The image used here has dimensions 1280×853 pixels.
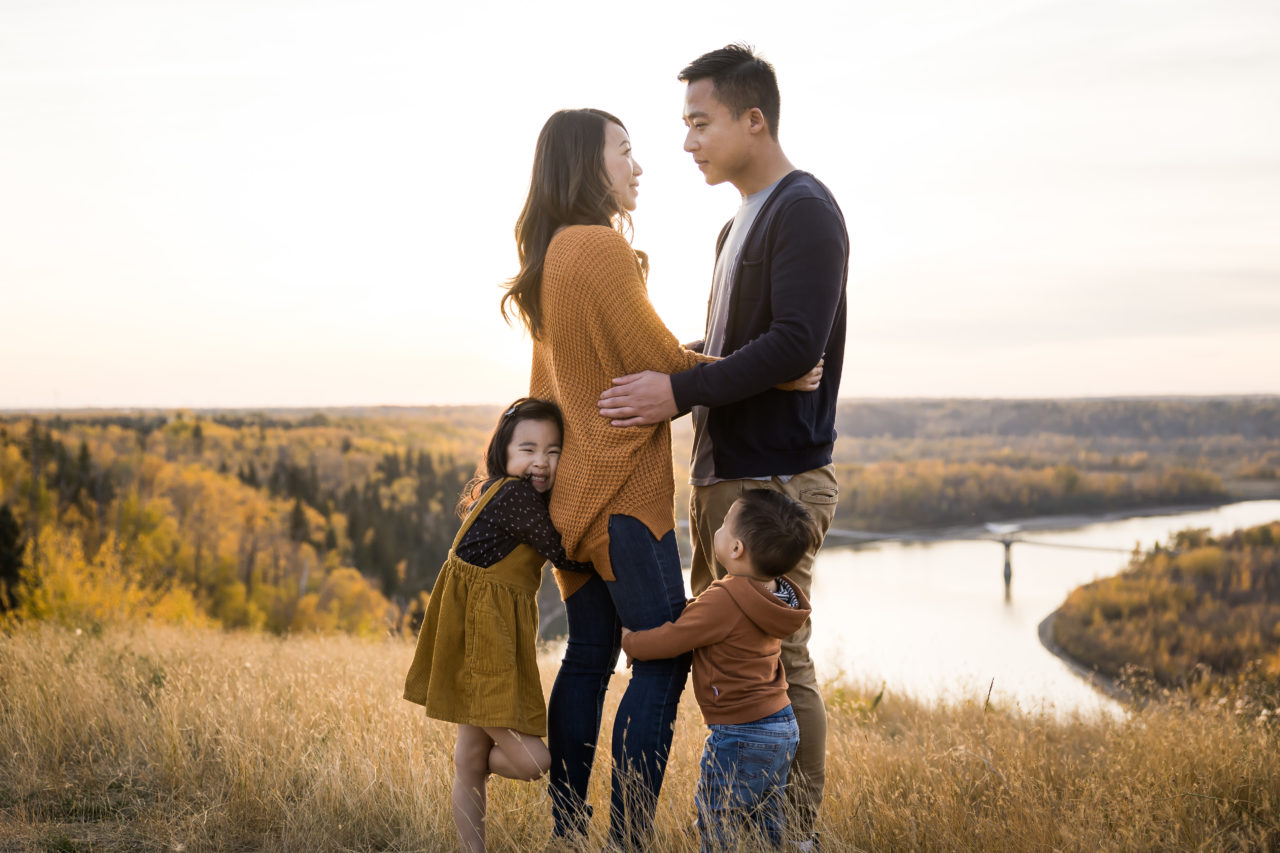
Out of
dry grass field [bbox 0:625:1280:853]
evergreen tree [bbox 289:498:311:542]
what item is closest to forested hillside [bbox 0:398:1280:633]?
evergreen tree [bbox 289:498:311:542]

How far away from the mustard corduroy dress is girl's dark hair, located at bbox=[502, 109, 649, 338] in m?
0.60

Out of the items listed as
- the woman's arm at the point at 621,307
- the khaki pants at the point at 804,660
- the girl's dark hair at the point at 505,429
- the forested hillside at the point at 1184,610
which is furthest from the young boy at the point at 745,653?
the forested hillside at the point at 1184,610

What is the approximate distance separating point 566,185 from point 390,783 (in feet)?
6.15

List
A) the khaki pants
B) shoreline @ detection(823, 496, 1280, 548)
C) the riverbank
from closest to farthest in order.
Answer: the khaki pants, shoreline @ detection(823, 496, 1280, 548), the riverbank

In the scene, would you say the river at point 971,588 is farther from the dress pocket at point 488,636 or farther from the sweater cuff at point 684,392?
the sweater cuff at point 684,392

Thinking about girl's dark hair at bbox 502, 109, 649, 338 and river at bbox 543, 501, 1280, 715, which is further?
river at bbox 543, 501, 1280, 715

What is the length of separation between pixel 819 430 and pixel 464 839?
1.40 metres

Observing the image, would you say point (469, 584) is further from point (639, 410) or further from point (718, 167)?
point (718, 167)

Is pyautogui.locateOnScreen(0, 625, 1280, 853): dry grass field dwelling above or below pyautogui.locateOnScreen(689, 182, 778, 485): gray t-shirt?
below

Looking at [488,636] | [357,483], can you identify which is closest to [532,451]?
[488,636]

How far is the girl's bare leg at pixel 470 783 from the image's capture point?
230cm

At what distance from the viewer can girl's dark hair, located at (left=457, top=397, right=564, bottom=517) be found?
227 cm

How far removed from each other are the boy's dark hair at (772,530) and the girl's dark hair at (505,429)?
20.2 inches

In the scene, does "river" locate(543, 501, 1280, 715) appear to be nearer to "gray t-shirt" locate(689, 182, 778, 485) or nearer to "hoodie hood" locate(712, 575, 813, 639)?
"gray t-shirt" locate(689, 182, 778, 485)
